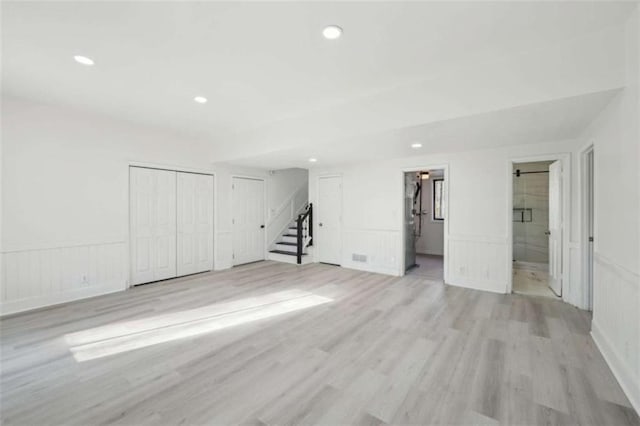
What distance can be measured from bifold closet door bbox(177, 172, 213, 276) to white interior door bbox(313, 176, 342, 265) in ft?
8.38

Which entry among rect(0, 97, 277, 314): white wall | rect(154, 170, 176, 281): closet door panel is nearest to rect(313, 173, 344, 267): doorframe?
rect(154, 170, 176, 281): closet door panel

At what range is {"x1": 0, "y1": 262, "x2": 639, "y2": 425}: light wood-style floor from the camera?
73.4 inches

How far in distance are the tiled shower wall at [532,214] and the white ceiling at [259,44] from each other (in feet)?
17.9

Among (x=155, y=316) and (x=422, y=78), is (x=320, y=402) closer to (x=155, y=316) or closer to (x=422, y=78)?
(x=155, y=316)

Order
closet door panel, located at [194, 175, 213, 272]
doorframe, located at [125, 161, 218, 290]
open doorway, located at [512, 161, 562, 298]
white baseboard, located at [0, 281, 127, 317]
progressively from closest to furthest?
white baseboard, located at [0, 281, 127, 317] < doorframe, located at [125, 161, 218, 290] < closet door panel, located at [194, 175, 213, 272] < open doorway, located at [512, 161, 562, 298]

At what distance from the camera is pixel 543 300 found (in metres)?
4.09

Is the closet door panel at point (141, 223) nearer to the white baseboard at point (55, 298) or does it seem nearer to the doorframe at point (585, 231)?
the white baseboard at point (55, 298)

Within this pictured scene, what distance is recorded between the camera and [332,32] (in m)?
2.22

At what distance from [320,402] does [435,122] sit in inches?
114

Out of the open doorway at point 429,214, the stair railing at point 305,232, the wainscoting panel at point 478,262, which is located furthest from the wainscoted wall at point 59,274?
the open doorway at point 429,214

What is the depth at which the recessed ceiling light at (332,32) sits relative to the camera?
216 cm

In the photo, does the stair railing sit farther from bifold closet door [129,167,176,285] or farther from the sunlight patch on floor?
bifold closet door [129,167,176,285]

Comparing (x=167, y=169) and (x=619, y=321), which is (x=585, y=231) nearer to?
(x=619, y=321)

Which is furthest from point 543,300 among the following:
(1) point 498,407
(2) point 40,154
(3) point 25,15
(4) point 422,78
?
(2) point 40,154
